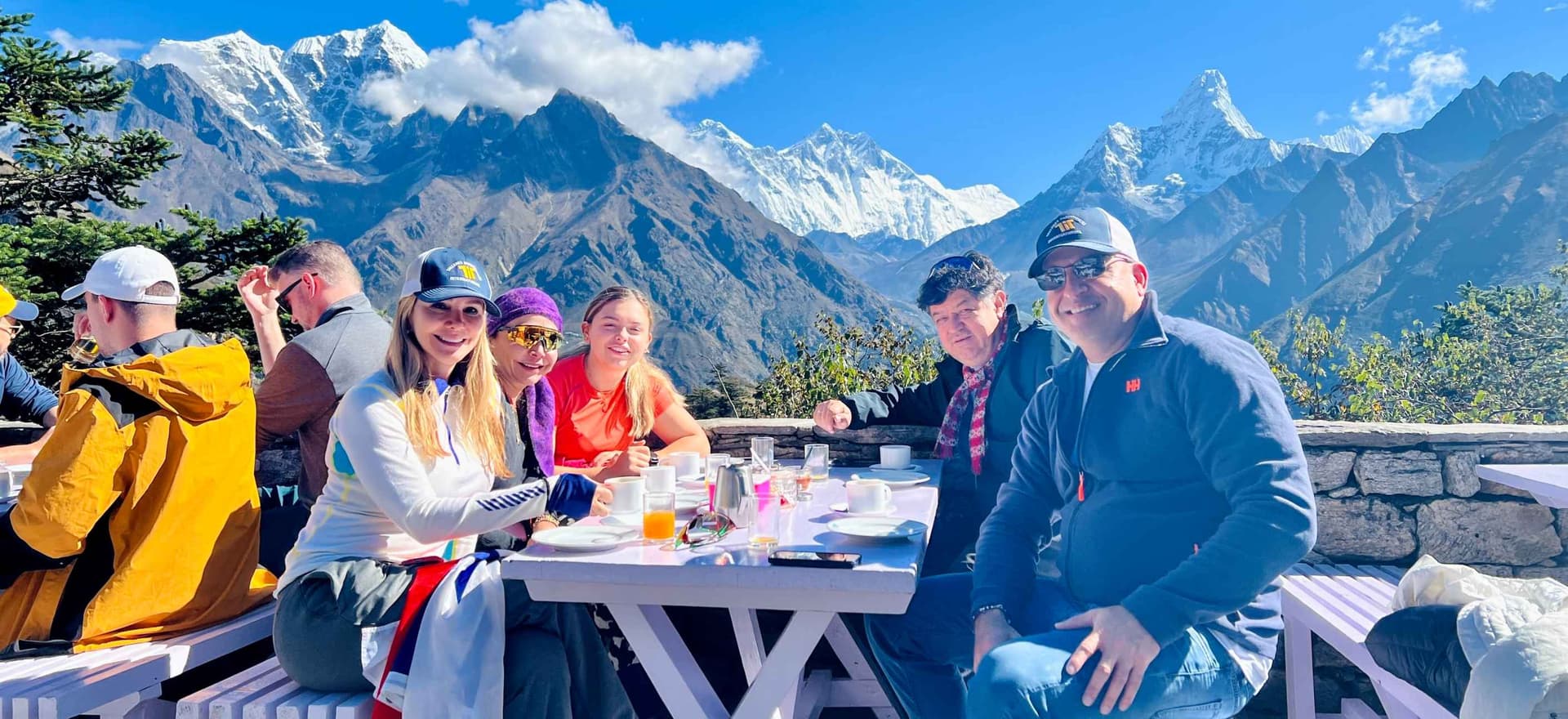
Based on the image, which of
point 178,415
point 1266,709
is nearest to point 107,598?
point 178,415

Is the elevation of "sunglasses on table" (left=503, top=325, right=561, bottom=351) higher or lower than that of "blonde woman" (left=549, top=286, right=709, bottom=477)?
higher

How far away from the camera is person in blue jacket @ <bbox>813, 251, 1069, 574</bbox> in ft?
10.5

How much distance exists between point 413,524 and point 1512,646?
7.78ft

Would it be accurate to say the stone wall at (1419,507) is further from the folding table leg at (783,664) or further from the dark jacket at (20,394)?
the dark jacket at (20,394)

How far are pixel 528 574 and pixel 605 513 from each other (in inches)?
19.5

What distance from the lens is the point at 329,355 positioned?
3.14 m

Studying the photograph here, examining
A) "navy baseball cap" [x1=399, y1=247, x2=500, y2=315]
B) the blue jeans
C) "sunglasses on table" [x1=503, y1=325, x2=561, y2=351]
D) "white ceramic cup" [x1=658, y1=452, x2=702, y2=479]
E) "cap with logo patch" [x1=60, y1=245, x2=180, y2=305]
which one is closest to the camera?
the blue jeans

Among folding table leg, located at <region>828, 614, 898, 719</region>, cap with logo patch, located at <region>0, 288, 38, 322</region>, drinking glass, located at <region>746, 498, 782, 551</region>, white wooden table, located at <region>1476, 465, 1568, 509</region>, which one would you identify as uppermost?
cap with logo patch, located at <region>0, 288, 38, 322</region>

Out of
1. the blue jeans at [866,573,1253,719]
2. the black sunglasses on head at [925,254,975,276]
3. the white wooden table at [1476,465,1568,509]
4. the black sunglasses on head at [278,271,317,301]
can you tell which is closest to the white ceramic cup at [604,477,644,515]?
the blue jeans at [866,573,1253,719]

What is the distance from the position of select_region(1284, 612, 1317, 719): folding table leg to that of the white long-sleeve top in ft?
8.14

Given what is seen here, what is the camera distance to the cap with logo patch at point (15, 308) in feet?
11.0

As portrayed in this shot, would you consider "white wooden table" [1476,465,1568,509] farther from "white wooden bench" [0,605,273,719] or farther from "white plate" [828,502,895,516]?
"white wooden bench" [0,605,273,719]

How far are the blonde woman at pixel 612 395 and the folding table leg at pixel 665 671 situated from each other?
1526 millimetres

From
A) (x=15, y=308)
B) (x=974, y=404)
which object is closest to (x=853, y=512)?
(x=974, y=404)
